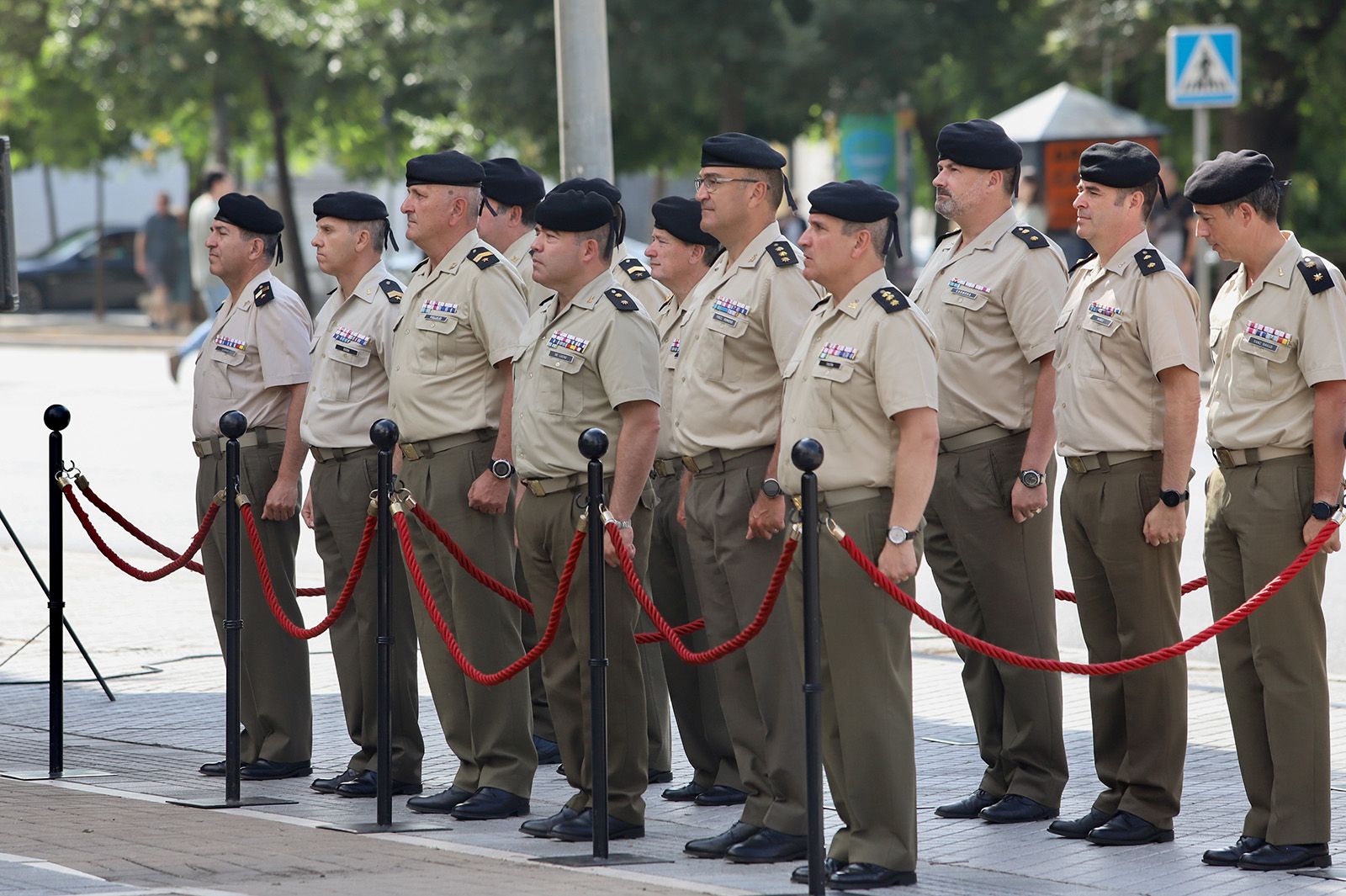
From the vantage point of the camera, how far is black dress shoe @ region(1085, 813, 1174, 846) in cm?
657

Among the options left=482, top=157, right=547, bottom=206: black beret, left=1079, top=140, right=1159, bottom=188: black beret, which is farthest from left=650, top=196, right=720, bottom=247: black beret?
left=1079, top=140, right=1159, bottom=188: black beret

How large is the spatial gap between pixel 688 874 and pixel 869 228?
1921 mm

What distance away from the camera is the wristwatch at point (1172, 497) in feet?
21.0

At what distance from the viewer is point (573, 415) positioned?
21.9 ft

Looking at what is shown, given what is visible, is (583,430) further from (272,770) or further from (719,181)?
(272,770)

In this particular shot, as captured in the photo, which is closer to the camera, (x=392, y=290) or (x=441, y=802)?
(x=441, y=802)

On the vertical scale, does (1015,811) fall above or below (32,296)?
below

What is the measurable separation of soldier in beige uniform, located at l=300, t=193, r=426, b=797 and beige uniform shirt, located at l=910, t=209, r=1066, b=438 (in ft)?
6.33

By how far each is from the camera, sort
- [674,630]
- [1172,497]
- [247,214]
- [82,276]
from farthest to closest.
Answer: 1. [82,276]
2. [247,214]
3. [674,630]
4. [1172,497]

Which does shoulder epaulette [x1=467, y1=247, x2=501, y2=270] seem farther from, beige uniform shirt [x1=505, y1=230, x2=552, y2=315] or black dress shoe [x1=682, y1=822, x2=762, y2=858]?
black dress shoe [x1=682, y1=822, x2=762, y2=858]

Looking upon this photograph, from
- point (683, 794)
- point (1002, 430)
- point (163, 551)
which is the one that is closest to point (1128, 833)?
point (1002, 430)

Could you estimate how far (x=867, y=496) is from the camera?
19.7 feet

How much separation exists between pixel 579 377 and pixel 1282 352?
2118mm

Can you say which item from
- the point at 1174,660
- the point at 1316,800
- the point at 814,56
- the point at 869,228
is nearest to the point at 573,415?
the point at 869,228
